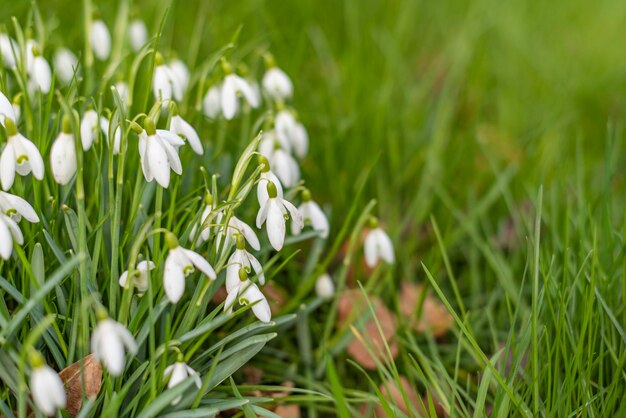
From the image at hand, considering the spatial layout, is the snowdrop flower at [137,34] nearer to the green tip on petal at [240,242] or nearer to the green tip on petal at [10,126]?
the green tip on petal at [10,126]

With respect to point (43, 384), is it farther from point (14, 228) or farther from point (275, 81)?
point (275, 81)

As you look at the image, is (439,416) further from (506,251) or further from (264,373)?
(506,251)

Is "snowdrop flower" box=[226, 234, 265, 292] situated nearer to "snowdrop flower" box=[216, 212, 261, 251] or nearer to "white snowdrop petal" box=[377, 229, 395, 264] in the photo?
"snowdrop flower" box=[216, 212, 261, 251]

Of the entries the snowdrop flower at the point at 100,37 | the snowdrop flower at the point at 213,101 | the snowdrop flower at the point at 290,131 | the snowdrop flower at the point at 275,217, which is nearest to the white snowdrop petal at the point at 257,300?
the snowdrop flower at the point at 275,217

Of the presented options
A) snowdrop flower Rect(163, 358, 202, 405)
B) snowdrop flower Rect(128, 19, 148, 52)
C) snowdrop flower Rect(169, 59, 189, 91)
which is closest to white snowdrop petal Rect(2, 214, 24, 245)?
snowdrop flower Rect(163, 358, 202, 405)

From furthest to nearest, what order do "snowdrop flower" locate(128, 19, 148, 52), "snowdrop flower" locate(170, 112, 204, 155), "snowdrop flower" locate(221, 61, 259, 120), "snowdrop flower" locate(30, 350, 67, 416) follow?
"snowdrop flower" locate(128, 19, 148, 52), "snowdrop flower" locate(221, 61, 259, 120), "snowdrop flower" locate(170, 112, 204, 155), "snowdrop flower" locate(30, 350, 67, 416)

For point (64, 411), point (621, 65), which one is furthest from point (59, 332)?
point (621, 65)
